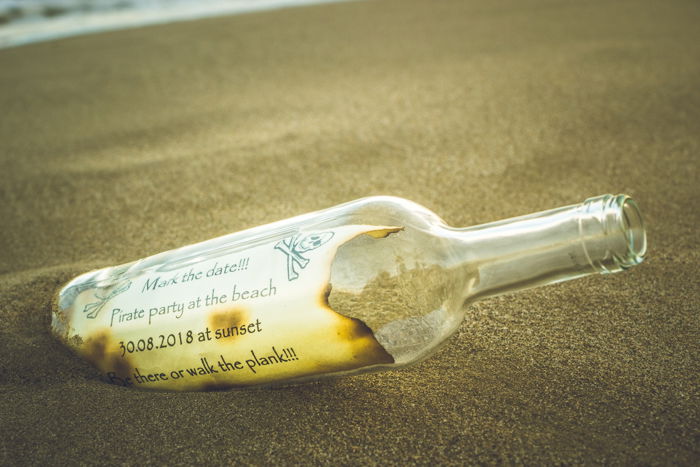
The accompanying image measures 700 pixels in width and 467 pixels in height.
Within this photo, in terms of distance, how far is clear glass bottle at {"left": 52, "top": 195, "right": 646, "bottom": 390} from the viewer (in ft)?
2.62

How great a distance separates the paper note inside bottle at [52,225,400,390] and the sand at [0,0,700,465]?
55 millimetres

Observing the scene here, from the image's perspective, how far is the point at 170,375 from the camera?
2.86 ft

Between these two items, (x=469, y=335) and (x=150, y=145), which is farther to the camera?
(x=150, y=145)

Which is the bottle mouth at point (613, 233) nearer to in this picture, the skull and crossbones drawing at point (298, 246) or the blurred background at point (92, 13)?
the skull and crossbones drawing at point (298, 246)

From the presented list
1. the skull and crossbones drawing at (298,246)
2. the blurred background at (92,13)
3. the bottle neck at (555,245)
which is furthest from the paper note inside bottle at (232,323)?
the blurred background at (92,13)

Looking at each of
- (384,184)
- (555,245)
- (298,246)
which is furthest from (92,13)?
(555,245)

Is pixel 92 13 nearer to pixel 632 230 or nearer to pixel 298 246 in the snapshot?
pixel 298 246

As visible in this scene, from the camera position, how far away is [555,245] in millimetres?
793

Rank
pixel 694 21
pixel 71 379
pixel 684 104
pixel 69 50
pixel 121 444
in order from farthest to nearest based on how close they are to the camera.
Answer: pixel 69 50, pixel 694 21, pixel 684 104, pixel 71 379, pixel 121 444

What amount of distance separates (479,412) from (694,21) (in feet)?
8.54

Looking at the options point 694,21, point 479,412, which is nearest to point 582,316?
point 479,412

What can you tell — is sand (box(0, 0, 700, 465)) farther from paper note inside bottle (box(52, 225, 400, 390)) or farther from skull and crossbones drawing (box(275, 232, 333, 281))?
skull and crossbones drawing (box(275, 232, 333, 281))

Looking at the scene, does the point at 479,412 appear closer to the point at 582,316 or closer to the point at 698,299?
the point at 582,316

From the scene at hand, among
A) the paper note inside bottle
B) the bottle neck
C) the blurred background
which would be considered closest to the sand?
the paper note inside bottle
